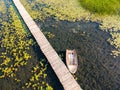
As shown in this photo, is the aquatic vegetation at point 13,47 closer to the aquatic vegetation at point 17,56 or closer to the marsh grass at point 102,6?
the aquatic vegetation at point 17,56

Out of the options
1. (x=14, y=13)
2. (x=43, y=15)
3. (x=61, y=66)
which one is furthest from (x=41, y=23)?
(x=61, y=66)

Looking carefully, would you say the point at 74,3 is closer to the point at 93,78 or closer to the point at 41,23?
the point at 41,23

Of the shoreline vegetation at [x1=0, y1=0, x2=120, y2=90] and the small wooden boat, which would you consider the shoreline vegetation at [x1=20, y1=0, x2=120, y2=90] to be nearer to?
the shoreline vegetation at [x1=0, y1=0, x2=120, y2=90]

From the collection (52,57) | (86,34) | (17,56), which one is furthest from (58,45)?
(17,56)

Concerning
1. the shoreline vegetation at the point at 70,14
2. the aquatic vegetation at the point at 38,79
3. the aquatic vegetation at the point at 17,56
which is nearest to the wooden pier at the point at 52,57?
the aquatic vegetation at the point at 17,56

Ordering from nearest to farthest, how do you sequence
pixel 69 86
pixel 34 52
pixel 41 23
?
pixel 69 86
pixel 34 52
pixel 41 23

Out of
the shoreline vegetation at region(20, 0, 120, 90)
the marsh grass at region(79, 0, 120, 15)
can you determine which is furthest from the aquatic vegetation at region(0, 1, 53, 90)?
the marsh grass at region(79, 0, 120, 15)

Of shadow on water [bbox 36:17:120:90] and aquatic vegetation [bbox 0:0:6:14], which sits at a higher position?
shadow on water [bbox 36:17:120:90]
